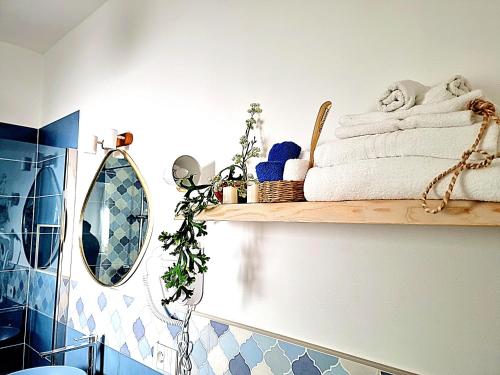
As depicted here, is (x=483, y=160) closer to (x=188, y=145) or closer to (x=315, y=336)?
(x=315, y=336)

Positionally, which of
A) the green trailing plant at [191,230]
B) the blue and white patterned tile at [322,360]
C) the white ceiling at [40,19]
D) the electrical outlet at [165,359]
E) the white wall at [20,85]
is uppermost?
the white ceiling at [40,19]

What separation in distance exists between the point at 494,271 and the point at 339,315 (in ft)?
1.23

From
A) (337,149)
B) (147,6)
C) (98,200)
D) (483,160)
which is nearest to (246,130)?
(337,149)

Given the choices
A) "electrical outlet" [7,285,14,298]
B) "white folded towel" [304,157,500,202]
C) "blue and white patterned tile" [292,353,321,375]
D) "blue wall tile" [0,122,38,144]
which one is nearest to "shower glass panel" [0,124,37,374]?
"electrical outlet" [7,285,14,298]

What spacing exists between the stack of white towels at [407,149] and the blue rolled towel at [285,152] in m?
0.17

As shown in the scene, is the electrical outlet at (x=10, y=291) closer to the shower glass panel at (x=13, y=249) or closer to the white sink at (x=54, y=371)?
the shower glass panel at (x=13, y=249)

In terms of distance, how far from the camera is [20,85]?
8.68ft

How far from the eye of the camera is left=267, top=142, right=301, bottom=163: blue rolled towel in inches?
40.2

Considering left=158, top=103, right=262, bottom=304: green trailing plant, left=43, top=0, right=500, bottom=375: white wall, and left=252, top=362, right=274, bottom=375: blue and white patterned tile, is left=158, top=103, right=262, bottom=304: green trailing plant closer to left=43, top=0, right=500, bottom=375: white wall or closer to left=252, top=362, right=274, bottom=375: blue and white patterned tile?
left=43, top=0, right=500, bottom=375: white wall

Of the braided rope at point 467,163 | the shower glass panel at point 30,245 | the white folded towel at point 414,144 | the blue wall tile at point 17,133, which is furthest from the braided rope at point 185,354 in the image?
the blue wall tile at point 17,133

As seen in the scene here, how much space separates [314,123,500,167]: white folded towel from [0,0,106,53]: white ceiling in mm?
1882

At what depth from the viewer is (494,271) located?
766 mm

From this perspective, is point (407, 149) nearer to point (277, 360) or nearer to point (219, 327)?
point (277, 360)

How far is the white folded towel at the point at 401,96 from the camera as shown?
2.55ft
